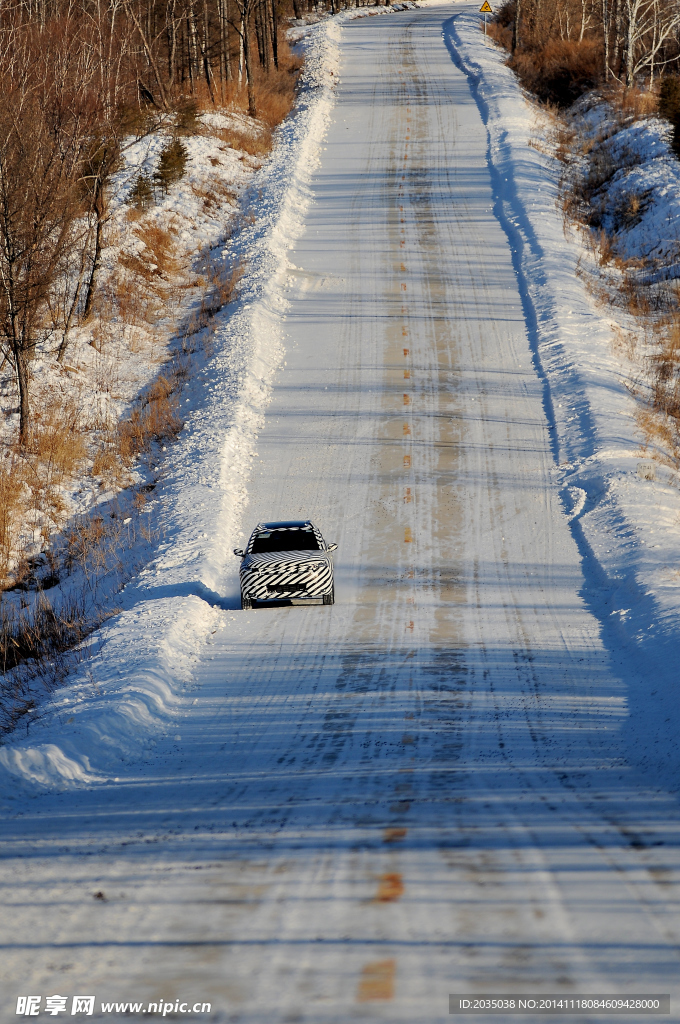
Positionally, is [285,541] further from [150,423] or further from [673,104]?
[673,104]

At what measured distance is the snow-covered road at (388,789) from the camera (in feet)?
19.1

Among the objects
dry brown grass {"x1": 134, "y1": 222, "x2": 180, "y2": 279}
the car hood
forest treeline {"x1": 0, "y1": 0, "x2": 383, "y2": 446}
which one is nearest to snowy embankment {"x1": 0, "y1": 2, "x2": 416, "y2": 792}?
the car hood

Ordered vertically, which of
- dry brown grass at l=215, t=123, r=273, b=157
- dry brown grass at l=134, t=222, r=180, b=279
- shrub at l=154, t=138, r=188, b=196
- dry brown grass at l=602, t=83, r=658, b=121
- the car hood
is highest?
dry brown grass at l=602, t=83, r=658, b=121

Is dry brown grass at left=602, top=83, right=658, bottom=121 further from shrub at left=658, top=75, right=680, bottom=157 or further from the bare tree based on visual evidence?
the bare tree

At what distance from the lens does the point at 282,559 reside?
45.8ft

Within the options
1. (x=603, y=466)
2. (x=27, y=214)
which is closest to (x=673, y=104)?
(x=603, y=466)

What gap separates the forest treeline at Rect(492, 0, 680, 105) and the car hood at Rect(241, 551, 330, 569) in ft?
113

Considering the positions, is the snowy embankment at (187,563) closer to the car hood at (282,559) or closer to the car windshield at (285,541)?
the car hood at (282,559)

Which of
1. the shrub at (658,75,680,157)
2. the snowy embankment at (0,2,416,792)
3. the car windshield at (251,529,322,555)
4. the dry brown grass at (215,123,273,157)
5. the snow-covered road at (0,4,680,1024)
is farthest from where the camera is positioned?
the dry brown grass at (215,123,273,157)

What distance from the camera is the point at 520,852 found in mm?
7070

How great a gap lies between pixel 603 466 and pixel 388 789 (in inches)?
423

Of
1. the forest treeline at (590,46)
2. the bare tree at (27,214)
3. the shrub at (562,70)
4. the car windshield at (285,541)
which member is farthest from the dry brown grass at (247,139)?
the car windshield at (285,541)

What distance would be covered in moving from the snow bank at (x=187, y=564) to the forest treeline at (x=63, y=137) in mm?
4709

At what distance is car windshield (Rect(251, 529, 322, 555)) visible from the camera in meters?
14.4
